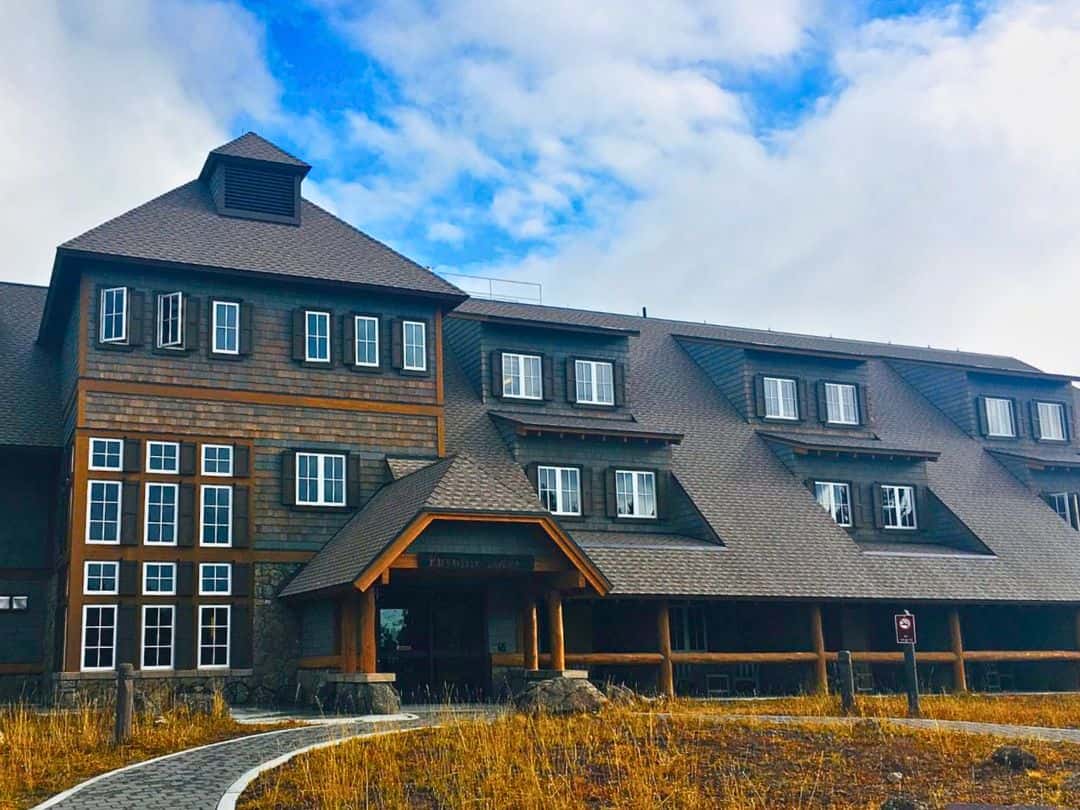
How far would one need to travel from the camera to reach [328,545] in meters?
26.9

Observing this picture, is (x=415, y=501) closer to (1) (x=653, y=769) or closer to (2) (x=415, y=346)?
(2) (x=415, y=346)

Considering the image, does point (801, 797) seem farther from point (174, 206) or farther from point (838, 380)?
point (838, 380)

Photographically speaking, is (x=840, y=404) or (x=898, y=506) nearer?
(x=898, y=506)

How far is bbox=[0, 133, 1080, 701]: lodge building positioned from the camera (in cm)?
2552

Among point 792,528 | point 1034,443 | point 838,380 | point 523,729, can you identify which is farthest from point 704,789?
point 1034,443

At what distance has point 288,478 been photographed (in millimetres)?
27344

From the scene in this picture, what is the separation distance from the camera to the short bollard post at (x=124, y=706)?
16812 mm

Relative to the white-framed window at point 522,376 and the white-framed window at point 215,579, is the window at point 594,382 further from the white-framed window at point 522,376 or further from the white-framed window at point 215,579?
the white-framed window at point 215,579

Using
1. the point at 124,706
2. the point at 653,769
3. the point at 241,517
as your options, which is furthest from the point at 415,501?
the point at 653,769

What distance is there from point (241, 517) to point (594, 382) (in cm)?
1065

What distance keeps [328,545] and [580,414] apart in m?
8.49

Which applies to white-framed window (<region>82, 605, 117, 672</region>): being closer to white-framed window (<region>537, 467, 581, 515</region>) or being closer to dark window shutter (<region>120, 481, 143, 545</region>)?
dark window shutter (<region>120, 481, 143, 545</region>)

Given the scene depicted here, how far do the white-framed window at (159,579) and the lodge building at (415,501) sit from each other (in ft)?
0.19

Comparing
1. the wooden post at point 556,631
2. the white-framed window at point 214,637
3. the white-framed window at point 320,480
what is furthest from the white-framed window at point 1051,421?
the white-framed window at point 214,637
